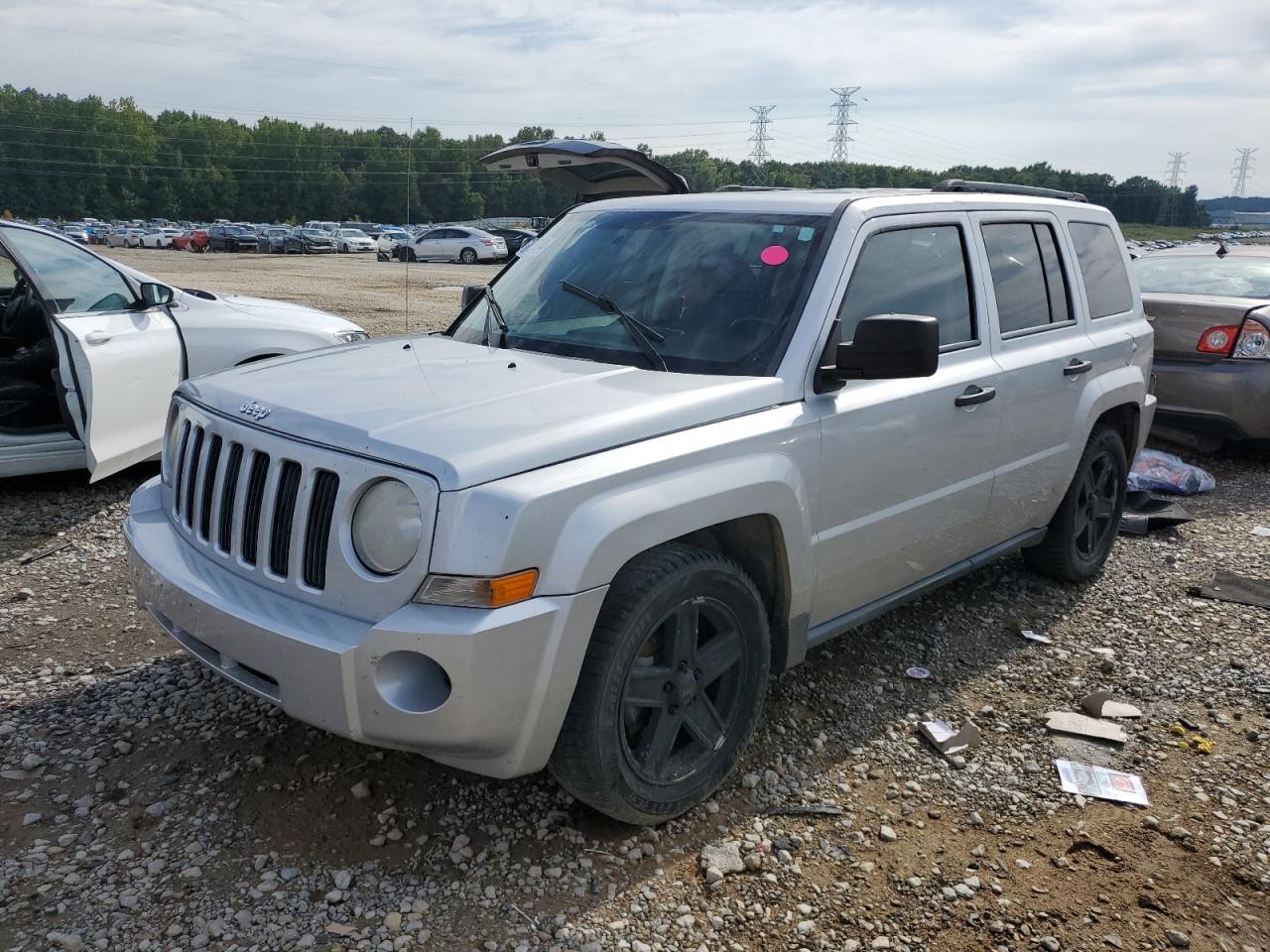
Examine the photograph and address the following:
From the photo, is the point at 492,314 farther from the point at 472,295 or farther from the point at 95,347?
the point at 95,347

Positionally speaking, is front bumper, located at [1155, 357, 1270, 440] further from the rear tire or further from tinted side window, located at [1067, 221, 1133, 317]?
tinted side window, located at [1067, 221, 1133, 317]

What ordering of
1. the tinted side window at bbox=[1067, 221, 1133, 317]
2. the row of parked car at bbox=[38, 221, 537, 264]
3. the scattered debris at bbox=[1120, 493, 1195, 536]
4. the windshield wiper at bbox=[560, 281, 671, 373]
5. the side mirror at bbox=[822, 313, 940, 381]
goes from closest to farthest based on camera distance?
the side mirror at bbox=[822, 313, 940, 381] → the windshield wiper at bbox=[560, 281, 671, 373] → the tinted side window at bbox=[1067, 221, 1133, 317] → the scattered debris at bbox=[1120, 493, 1195, 536] → the row of parked car at bbox=[38, 221, 537, 264]

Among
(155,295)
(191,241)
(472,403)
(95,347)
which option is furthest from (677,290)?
(191,241)

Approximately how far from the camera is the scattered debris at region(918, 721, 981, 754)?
3.77 meters

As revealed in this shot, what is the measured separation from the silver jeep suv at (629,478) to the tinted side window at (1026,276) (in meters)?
0.02

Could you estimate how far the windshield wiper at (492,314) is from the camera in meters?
3.95

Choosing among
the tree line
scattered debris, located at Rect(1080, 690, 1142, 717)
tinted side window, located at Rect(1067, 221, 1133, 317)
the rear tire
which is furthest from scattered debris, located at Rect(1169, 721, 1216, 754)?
the tree line

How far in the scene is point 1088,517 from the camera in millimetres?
5383

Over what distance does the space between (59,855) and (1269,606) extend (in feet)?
17.7

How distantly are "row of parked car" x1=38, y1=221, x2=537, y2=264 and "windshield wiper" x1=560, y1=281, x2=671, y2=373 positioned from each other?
1384 inches

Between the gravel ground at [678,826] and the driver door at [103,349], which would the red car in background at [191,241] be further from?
the gravel ground at [678,826]

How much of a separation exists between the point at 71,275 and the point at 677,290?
13.8 ft

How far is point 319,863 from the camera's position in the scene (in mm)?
2943

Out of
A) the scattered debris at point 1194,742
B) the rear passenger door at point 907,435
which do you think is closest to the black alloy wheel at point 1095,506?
the rear passenger door at point 907,435
